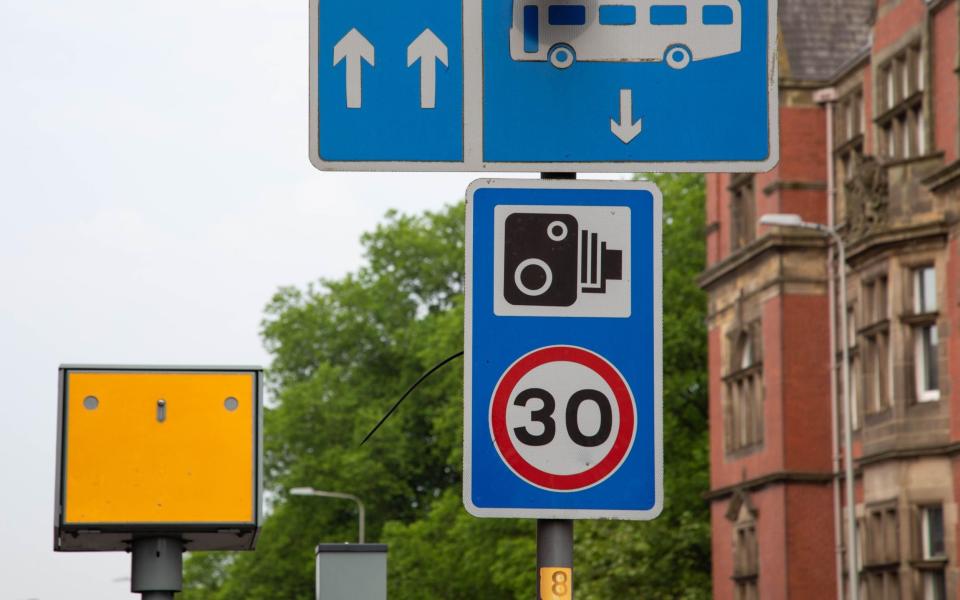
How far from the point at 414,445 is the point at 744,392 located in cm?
1842

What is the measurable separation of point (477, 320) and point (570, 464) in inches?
15.8

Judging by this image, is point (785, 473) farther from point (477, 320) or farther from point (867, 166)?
point (477, 320)

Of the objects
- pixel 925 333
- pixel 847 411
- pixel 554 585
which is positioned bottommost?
pixel 554 585

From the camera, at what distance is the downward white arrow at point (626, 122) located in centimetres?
499

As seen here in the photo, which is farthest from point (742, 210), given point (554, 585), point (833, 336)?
point (554, 585)

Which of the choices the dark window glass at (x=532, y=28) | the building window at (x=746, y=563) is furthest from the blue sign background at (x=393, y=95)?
the building window at (x=746, y=563)

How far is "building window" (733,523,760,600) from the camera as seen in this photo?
139 feet

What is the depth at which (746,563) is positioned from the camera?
42906 mm

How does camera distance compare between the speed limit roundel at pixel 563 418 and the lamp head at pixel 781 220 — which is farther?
the lamp head at pixel 781 220

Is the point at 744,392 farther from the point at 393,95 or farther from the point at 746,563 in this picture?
the point at 393,95

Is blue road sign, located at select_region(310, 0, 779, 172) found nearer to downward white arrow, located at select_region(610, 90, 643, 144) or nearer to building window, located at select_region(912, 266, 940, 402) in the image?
downward white arrow, located at select_region(610, 90, 643, 144)

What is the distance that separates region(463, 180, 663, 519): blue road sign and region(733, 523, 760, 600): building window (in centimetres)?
3800

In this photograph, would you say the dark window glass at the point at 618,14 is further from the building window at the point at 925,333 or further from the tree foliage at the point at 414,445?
the tree foliage at the point at 414,445

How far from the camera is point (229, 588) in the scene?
59.9 m
